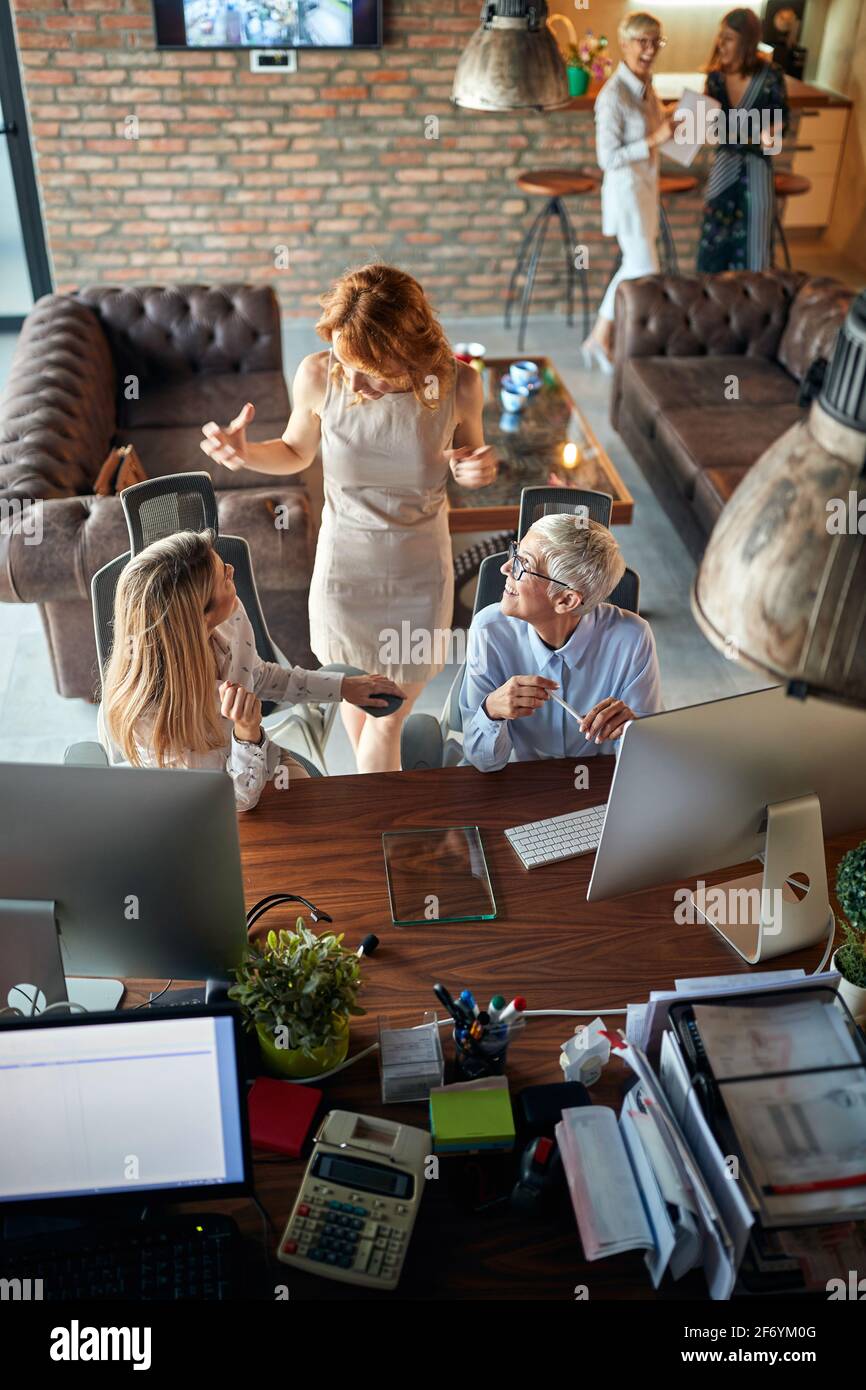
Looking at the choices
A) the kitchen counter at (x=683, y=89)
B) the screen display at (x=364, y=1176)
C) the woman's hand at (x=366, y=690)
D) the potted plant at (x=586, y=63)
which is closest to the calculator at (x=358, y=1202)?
the screen display at (x=364, y=1176)

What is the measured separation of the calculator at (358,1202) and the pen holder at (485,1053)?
15 cm

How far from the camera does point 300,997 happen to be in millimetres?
1822

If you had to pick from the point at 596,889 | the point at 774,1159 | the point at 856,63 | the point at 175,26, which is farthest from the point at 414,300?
the point at 856,63

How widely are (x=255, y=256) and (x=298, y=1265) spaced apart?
6.47 metres

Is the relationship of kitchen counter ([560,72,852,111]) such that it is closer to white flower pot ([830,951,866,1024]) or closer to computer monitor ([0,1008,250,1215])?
white flower pot ([830,951,866,1024])

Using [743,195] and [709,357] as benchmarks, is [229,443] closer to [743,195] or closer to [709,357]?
[709,357]

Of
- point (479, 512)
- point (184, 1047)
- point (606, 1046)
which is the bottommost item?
point (479, 512)

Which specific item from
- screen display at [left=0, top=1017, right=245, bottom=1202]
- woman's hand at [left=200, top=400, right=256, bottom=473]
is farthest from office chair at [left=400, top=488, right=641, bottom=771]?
screen display at [left=0, top=1017, right=245, bottom=1202]

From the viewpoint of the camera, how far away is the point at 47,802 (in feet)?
5.83

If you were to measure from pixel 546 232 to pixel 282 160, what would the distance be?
165cm

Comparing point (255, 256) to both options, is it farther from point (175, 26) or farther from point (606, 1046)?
point (606, 1046)

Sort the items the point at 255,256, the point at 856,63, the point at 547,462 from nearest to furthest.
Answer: the point at 547,462
the point at 255,256
the point at 856,63

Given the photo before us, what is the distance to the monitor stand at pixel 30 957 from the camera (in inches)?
73.8
